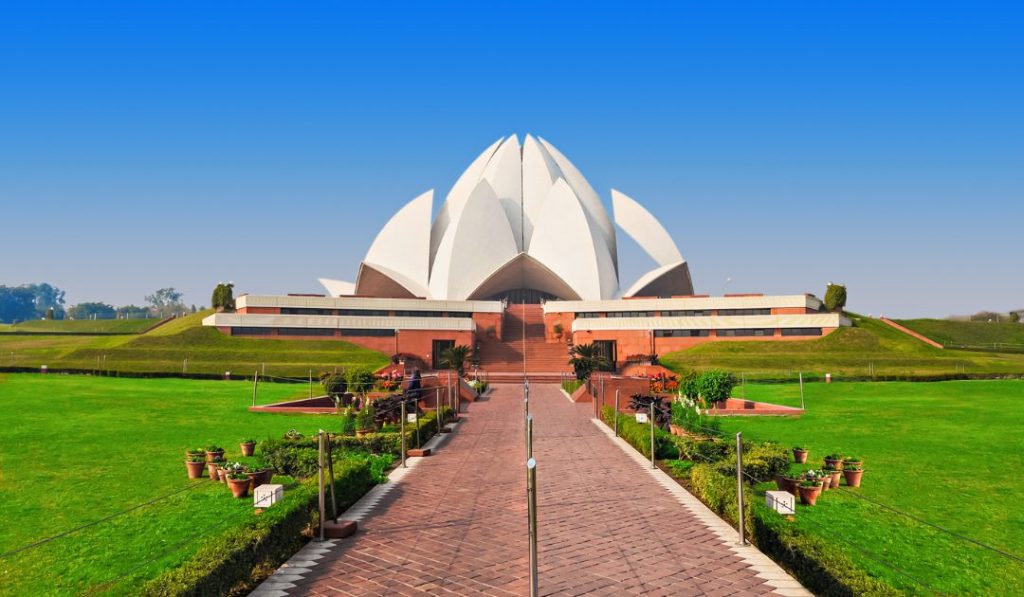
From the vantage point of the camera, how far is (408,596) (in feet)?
18.5

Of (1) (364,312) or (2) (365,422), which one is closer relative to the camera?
(2) (365,422)

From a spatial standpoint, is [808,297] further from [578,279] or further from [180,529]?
[180,529]

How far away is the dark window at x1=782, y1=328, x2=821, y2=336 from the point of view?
4669 cm

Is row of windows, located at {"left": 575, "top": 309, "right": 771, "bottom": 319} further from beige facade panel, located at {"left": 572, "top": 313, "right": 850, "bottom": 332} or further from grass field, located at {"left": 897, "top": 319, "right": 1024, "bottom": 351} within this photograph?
grass field, located at {"left": 897, "top": 319, "right": 1024, "bottom": 351}

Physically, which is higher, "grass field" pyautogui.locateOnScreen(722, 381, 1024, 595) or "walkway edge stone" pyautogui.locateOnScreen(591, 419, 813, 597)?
"walkway edge stone" pyautogui.locateOnScreen(591, 419, 813, 597)

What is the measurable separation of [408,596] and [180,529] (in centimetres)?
372

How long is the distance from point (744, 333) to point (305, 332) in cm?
3123

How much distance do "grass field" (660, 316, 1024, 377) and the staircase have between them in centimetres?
764

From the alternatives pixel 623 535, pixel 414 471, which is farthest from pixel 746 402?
pixel 623 535

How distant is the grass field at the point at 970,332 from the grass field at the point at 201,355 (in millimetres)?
46598

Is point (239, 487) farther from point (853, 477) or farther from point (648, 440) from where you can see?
point (853, 477)

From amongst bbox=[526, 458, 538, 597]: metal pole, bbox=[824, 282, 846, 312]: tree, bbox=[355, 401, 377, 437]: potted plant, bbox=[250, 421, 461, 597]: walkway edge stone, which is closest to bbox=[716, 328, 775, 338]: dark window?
bbox=[824, 282, 846, 312]: tree

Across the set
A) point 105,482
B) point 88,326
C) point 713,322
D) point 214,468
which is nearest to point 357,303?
point 713,322

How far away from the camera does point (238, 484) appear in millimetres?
9438
